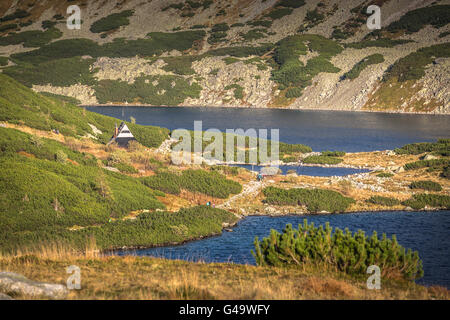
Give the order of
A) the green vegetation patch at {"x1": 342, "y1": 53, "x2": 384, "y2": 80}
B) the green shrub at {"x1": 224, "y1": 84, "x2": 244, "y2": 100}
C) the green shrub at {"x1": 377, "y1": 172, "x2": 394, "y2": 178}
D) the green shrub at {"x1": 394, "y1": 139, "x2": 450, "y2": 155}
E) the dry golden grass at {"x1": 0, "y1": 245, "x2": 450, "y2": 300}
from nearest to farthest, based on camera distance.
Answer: the dry golden grass at {"x1": 0, "y1": 245, "x2": 450, "y2": 300}, the green shrub at {"x1": 377, "y1": 172, "x2": 394, "y2": 178}, the green shrub at {"x1": 394, "y1": 139, "x2": 450, "y2": 155}, the green vegetation patch at {"x1": 342, "y1": 53, "x2": 384, "y2": 80}, the green shrub at {"x1": 224, "y1": 84, "x2": 244, "y2": 100}

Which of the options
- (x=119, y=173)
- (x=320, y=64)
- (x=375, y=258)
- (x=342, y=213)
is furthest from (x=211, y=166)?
(x=320, y=64)

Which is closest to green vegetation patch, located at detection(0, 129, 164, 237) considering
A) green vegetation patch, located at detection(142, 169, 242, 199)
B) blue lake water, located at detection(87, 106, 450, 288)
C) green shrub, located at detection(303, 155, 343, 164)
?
green vegetation patch, located at detection(142, 169, 242, 199)

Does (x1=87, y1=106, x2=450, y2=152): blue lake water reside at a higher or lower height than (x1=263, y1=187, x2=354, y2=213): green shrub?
higher

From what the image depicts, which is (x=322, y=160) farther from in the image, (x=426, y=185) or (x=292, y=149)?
(x=426, y=185)

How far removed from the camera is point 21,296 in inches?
487

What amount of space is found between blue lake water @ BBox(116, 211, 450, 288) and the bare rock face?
13.6 meters

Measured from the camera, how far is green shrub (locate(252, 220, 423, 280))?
17.6m

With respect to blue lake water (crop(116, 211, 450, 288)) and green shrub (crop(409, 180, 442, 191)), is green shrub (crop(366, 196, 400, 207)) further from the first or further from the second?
green shrub (crop(409, 180, 442, 191))

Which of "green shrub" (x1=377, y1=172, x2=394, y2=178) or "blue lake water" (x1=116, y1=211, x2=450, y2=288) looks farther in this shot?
"green shrub" (x1=377, y1=172, x2=394, y2=178)

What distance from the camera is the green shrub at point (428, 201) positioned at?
4488cm

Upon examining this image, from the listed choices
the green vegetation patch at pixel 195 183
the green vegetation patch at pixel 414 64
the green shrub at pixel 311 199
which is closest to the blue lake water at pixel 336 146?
the green shrub at pixel 311 199

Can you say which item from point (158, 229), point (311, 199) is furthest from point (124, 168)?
point (311, 199)
